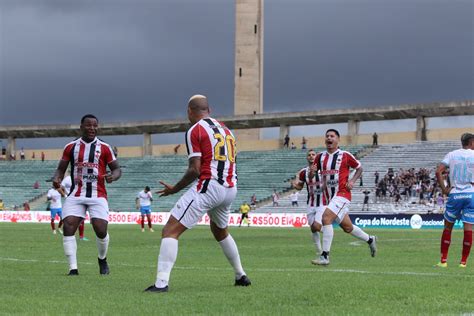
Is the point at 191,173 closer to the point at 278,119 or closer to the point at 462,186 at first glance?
the point at 462,186

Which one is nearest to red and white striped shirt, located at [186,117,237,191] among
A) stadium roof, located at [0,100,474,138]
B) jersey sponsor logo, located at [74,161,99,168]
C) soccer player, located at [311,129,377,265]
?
jersey sponsor logo, located at [74,161,99,168]

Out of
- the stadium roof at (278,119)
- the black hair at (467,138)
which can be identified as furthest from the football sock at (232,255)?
the stadium roof at (278,119)

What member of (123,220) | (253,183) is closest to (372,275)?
(123,220)

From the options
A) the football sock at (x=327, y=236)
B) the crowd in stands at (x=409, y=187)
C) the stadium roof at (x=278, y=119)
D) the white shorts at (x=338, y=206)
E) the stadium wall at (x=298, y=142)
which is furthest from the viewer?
the stadium wall at (x=298, y=142)

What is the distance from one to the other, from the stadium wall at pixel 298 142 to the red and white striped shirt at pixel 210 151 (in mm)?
60026

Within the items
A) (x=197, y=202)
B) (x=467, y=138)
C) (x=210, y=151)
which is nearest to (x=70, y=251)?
(x=197, y=202)

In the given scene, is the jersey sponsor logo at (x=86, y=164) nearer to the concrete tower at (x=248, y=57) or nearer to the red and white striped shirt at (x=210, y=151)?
the red and white striped shirt at (x=210, y=151)

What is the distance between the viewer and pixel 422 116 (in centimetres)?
6831

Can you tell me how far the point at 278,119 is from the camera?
7562cm

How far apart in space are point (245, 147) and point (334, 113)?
12.0 metres

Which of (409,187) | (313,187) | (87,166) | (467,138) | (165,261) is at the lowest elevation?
(409,187)

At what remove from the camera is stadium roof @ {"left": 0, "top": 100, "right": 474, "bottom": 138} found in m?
67.1

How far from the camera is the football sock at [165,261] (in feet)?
31.4

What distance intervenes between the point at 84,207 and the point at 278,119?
62956 mm
